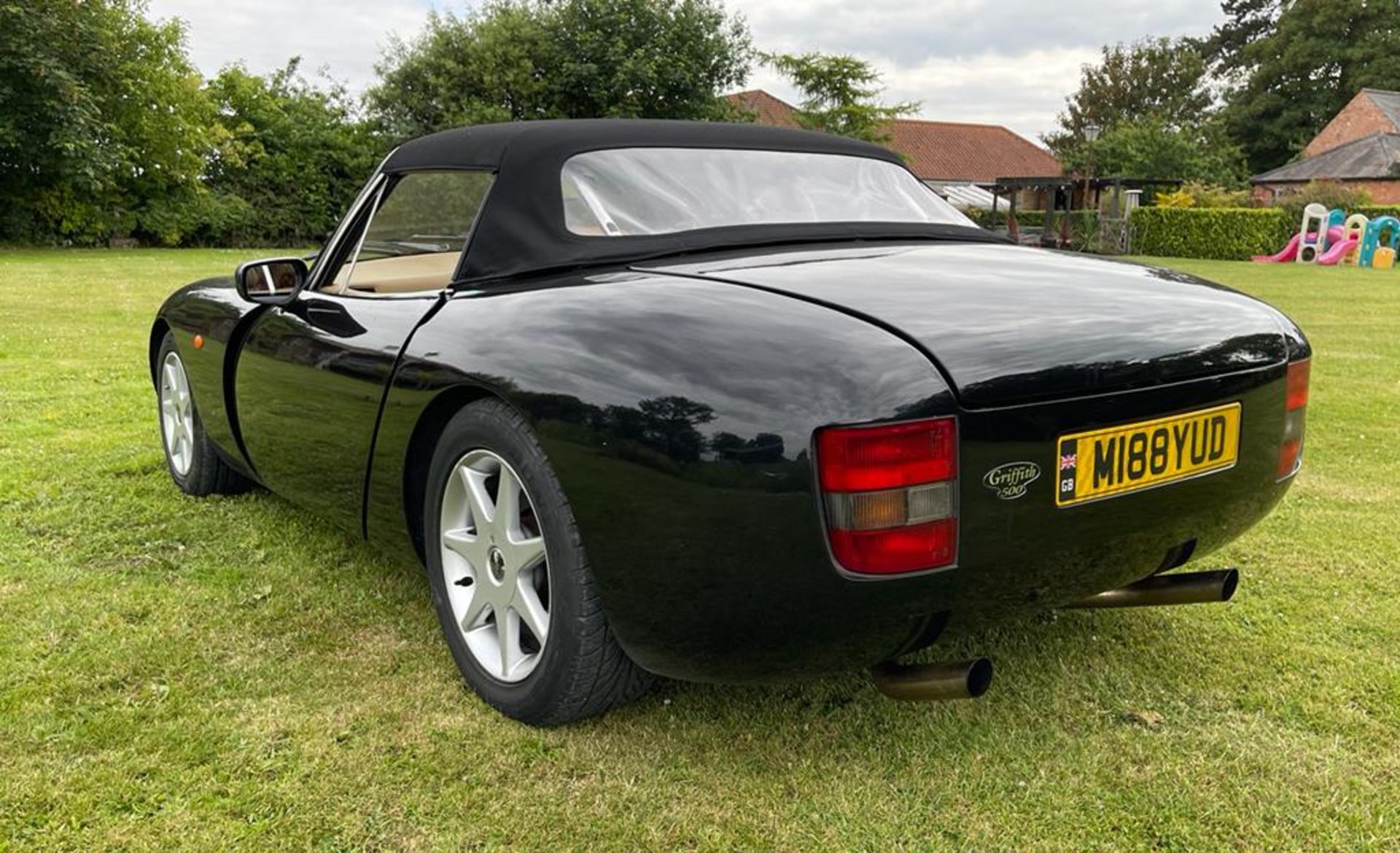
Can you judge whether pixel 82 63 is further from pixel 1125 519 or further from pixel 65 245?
pixel 1125 519

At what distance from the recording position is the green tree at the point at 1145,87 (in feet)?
206

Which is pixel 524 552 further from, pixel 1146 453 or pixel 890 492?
pixel 1146 453

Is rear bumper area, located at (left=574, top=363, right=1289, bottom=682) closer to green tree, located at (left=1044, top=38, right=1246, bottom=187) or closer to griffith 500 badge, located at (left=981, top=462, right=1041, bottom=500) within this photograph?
griffith 500 badge, located at (left=981, top=462, right=1041, bottom=500)

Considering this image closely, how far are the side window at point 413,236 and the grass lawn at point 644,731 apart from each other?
892 mm

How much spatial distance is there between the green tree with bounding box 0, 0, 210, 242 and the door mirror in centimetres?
2264

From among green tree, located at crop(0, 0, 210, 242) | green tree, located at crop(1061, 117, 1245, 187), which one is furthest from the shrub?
green tree, located at crop(0, 0, 210, 242)

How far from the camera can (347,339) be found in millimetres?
2656

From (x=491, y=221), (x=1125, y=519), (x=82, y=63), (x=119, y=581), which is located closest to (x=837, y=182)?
(x=491, y=221)

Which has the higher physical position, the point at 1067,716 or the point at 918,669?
the point at 918,669

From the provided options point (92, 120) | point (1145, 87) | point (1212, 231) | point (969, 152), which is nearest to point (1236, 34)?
point (1145, 87)

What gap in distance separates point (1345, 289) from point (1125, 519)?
16.5 meters

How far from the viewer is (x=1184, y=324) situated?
2088 millimetres

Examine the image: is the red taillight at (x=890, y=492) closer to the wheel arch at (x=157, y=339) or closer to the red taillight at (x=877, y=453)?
the red taillight at (x=877, y=453)

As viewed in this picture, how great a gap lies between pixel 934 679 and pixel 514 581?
0.90m
